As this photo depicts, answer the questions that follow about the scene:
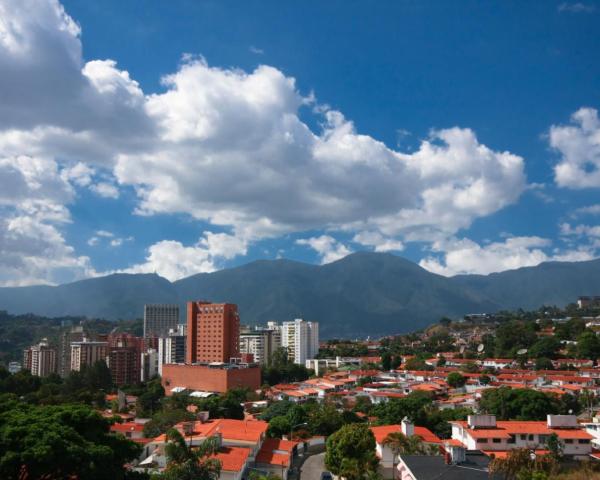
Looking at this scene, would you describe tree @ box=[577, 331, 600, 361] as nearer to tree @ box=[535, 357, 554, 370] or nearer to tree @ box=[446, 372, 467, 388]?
tree @ box=[535, 357, 554, 370]

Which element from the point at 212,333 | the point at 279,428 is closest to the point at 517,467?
the point at 279,428

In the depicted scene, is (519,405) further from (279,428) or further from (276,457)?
(276,457)

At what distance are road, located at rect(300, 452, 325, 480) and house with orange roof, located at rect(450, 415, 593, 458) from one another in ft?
22.5

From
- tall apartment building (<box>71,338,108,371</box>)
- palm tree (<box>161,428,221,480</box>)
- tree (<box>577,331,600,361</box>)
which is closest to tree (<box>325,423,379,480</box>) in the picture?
palm tree (<box>161,428,221,480</box>)

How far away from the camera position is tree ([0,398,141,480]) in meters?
14.8

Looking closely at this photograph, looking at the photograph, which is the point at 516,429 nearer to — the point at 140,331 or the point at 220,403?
the point at 220,403

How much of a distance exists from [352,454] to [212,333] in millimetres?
55625

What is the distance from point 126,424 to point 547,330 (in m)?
68.1

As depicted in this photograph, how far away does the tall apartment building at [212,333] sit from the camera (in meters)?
76.0

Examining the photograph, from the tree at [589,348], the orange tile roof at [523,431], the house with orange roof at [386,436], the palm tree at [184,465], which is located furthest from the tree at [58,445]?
the tree at [589,348]

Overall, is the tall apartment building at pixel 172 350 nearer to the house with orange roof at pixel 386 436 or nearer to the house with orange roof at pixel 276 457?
the house with orange roof at pixel 276 457

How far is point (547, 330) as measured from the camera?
8725 cm

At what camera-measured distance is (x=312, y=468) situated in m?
28.6

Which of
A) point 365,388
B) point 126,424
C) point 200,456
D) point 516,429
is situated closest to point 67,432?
point 200,456
